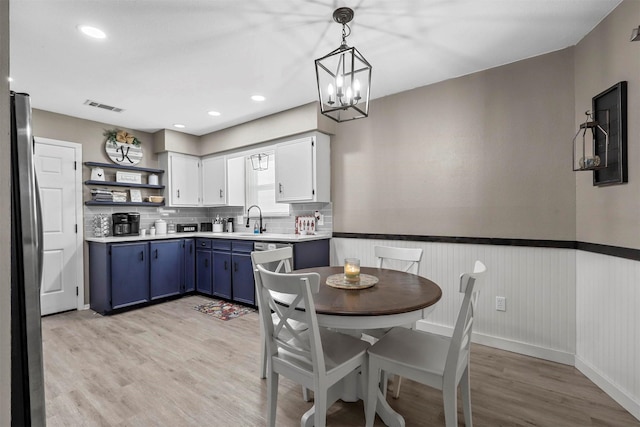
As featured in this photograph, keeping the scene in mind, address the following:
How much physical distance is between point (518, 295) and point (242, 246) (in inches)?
122

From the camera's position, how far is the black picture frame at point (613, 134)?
201 centimetres

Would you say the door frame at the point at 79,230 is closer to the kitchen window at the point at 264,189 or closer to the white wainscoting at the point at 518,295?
the kitchen window at the point at 264,189

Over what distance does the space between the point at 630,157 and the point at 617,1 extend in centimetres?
99

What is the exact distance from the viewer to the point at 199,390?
88.7 inches

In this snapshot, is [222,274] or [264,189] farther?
[264,189]

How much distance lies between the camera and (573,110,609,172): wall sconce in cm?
216

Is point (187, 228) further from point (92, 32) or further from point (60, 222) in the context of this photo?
point (92, 32)

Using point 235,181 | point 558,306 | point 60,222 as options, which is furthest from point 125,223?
point 558,306

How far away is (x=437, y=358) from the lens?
5.39 ft

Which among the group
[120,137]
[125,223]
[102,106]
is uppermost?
[102,106]

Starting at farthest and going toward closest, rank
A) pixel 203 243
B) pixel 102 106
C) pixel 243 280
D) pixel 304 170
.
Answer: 1. pixel 203 243
2. pixel 243 280
3. pixel 304 170
4. pixel 102 106

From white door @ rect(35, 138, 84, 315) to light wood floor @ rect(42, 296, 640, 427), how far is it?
3.35ft

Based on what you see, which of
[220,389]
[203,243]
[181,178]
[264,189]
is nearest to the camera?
[220,389]

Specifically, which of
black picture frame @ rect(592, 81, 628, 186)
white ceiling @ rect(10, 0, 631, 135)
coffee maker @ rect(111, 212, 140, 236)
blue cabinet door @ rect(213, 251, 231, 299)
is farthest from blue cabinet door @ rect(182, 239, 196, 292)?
black picture frame @ rect(592, 81, 628, 186)
